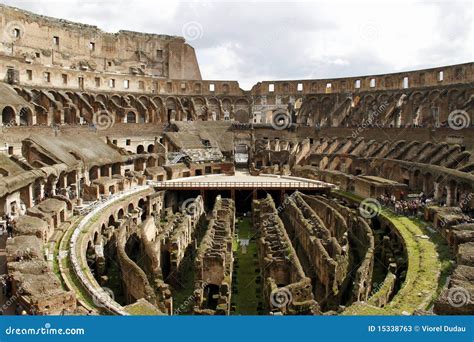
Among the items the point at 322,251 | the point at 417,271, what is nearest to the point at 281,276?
the point at 322,251

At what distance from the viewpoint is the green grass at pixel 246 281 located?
21.7m

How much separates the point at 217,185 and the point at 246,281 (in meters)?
18.8

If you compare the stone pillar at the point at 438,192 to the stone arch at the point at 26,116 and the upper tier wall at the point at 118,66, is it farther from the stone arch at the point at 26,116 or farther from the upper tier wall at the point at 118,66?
the stone arch at the point at 26,116

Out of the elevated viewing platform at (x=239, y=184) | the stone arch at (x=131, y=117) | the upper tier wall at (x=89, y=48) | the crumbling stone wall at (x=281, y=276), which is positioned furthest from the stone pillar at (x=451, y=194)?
the upper tier wall at (x=89, y=48)

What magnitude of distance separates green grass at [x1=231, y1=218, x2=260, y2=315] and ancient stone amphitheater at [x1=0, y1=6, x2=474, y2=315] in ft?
0.45

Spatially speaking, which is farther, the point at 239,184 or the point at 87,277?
the point at 239,184

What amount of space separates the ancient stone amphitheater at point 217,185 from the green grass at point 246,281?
139mm

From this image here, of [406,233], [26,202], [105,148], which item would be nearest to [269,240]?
[406,233]

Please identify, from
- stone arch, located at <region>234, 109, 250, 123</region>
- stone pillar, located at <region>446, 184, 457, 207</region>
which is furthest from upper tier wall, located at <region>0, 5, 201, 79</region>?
stone pillar, located at <region>446, 184, 457, 207</region>

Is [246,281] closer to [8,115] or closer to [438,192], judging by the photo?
[438,192]

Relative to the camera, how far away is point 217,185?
43406 mm

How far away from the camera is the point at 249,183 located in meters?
44.2

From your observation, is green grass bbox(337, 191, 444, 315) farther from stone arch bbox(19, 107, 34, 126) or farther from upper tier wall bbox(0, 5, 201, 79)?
upper tier wall bbox(0, 5, 201, 79)

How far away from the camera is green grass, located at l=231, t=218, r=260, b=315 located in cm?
2172
